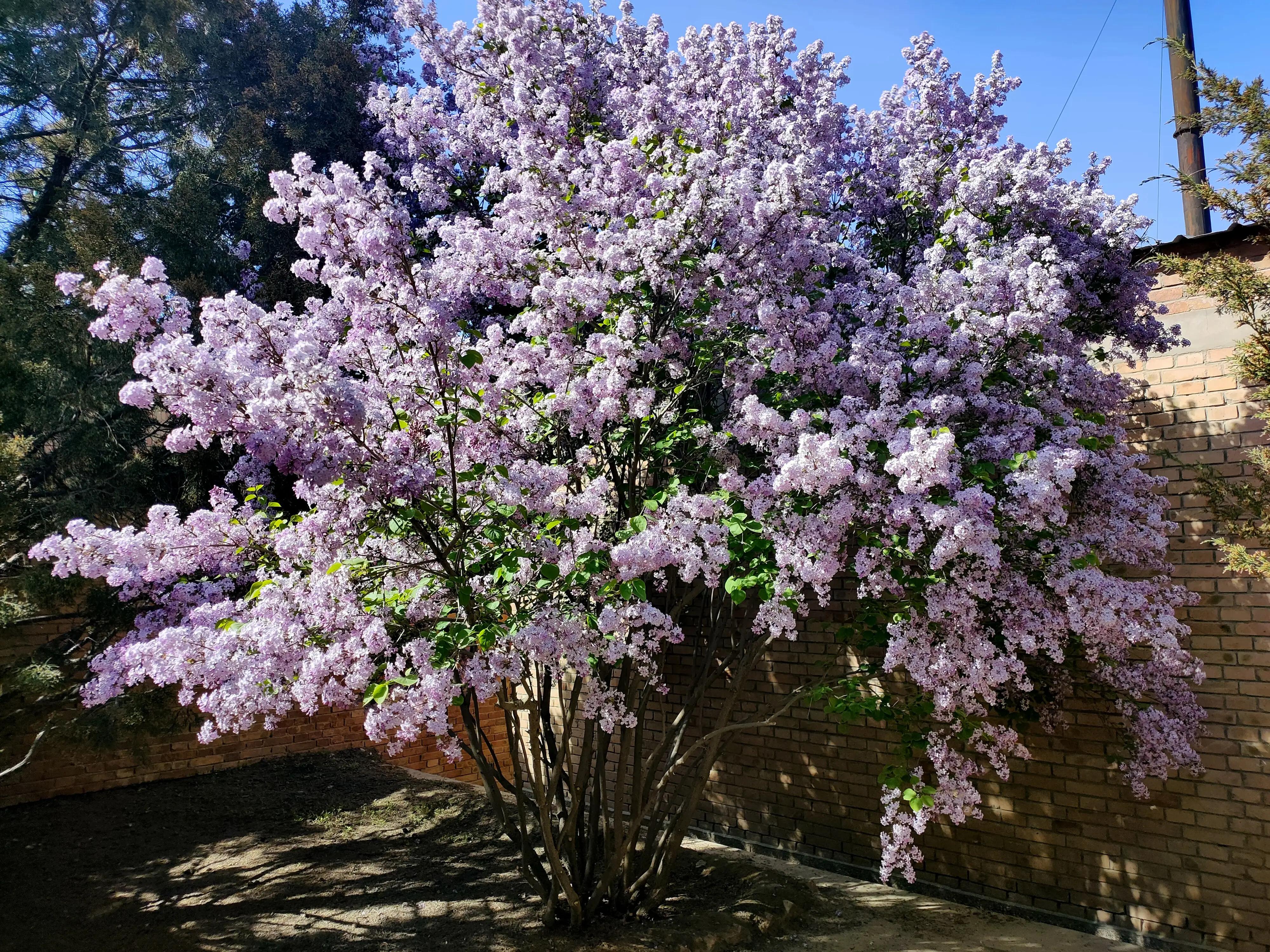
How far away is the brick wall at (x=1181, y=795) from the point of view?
15.1 ft

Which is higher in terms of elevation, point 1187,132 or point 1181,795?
point 1187,132

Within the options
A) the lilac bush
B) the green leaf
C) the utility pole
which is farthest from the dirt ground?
the utility pole

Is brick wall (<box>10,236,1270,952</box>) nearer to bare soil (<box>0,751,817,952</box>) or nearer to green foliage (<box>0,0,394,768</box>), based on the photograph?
bare soil (<box>0,751,817,952</box>)

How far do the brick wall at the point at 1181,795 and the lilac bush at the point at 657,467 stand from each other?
11.0 inches

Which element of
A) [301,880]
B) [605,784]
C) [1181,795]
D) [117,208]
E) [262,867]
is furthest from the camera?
[117,208]

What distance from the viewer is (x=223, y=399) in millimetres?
3512

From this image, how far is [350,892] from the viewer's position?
5.69 m

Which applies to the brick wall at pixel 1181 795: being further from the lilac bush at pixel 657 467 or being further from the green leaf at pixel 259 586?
the green leaf at pixel 259 586

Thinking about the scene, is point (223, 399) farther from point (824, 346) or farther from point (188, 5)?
point (188, 5)

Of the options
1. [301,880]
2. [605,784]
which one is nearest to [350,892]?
[301,880]

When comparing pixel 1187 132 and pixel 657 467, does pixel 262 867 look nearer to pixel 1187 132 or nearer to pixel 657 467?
pixel 657 467

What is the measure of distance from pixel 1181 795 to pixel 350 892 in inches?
203

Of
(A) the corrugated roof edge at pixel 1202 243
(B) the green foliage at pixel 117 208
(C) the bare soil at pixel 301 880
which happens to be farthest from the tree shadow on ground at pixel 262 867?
(A) the corrugated roof edge at pixel 1202 243

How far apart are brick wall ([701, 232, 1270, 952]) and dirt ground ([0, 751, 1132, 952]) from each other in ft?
0.99
